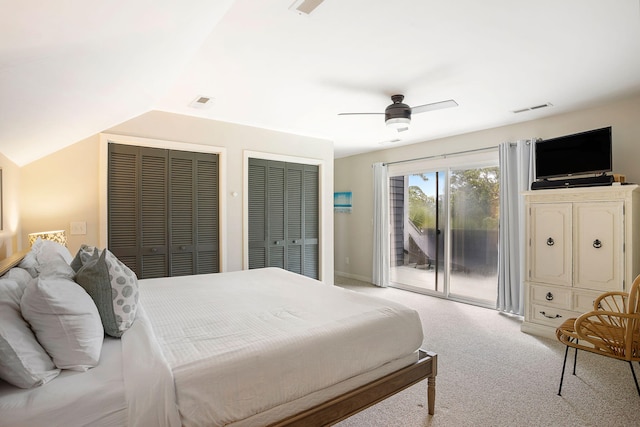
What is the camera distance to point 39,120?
1964 mm

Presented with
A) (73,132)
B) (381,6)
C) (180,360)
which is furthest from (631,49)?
(73,132)

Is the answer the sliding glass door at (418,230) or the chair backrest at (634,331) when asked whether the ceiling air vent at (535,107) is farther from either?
the chair backrest at (634,331)

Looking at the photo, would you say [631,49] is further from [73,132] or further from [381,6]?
[73,132]

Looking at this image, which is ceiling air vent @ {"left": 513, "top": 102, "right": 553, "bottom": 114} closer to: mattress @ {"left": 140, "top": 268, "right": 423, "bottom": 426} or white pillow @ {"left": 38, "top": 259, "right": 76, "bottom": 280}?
mattress @ {"left": 140, "top": 268, "right": 423, "bottom": 426}

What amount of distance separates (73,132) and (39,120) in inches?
34.9

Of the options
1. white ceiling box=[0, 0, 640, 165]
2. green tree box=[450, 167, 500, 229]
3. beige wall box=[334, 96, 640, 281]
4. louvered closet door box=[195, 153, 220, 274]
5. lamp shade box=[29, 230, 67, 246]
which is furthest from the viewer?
green tree box=[450, 167, 500, 229]

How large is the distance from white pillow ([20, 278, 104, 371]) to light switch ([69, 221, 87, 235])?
7.69 feet

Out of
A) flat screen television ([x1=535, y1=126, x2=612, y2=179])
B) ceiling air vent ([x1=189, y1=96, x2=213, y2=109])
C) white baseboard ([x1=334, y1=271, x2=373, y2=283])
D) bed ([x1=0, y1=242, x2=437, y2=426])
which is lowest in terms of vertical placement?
white baseboard ([x1=334, y1=271, x2=373, y2=283])

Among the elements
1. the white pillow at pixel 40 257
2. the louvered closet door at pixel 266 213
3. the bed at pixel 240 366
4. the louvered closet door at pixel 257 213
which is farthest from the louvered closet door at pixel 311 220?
the white pillow at pixel 40 257

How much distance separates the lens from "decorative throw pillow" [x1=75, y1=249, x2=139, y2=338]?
1.55 meters

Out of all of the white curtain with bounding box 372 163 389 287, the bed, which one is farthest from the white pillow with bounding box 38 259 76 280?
the white curtain with bounding box 372 163 389 287

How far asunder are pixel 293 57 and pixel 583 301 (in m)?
3.61

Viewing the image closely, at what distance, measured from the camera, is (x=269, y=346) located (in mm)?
1499

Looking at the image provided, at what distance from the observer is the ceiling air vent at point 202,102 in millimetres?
3303
